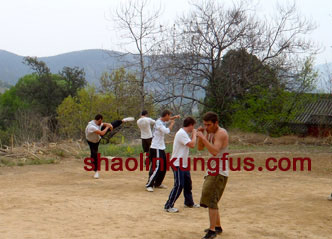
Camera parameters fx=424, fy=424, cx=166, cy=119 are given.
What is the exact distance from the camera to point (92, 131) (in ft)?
37.5

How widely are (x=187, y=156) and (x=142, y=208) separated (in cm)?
141

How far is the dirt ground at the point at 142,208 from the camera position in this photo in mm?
6613

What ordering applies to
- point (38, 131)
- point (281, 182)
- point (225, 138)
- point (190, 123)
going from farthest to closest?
point (38, 131), point (281, 182), point (190, 123), point (225, 138)

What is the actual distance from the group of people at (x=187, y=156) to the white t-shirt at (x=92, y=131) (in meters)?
1.28

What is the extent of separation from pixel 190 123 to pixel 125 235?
255 cm

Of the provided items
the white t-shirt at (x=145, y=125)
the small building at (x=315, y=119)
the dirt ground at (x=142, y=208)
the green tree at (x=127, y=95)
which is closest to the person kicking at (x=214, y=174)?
the dirt ground at (x=142, y=208)

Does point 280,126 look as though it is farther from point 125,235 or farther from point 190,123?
point 125,235

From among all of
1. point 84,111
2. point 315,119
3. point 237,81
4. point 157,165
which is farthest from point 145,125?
point 84,111

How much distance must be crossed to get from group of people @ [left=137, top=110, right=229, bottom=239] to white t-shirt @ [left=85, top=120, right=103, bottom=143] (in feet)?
4.21

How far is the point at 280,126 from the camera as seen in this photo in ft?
86.7

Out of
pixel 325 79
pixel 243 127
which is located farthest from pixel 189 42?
pixel 325 79

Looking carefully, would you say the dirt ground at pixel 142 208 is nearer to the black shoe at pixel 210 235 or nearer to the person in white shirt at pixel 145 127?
the black shoe at pixel 210 235

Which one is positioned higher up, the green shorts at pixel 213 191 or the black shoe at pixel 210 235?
the green shorts at pixel 213 191

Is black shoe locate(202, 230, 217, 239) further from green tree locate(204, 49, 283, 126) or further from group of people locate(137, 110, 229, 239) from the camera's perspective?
green tree locate(204, 49, 283, 126)
